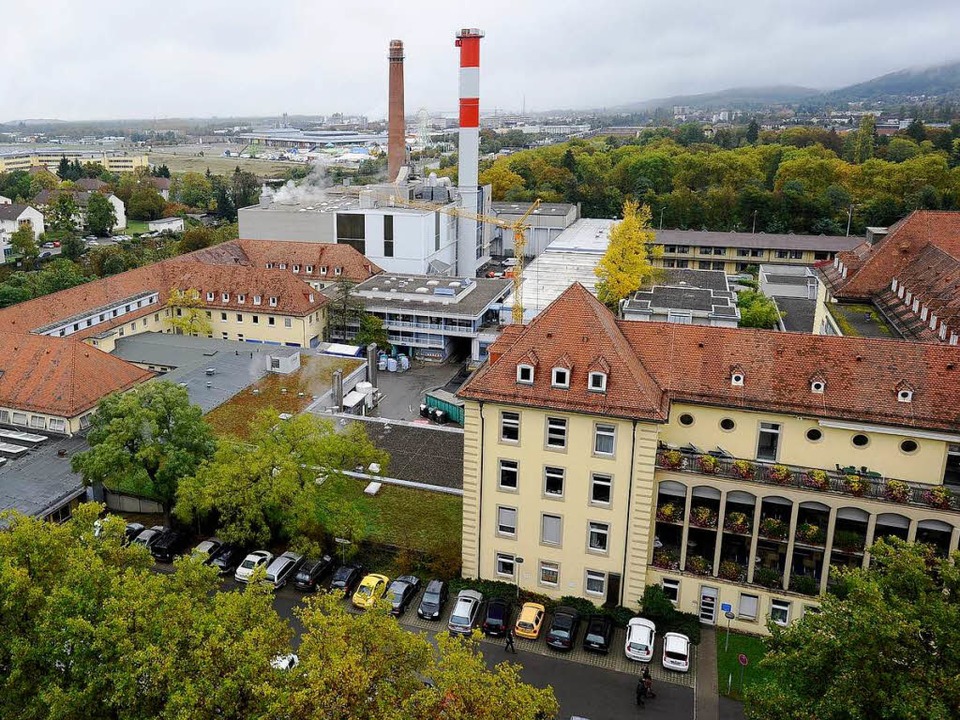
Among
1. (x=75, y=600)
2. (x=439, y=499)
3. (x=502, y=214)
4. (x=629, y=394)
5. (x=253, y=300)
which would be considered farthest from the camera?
(x=502, y=214)

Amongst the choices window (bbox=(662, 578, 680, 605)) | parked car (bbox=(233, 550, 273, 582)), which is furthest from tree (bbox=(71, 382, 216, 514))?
window (bbox=(662, 578, 680, 605))

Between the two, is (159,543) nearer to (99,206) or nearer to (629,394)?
(629,394)

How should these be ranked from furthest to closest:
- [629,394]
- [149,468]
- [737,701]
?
[149,468] → [629,394] → [737,701]

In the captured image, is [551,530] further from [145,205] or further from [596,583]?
[145,205]

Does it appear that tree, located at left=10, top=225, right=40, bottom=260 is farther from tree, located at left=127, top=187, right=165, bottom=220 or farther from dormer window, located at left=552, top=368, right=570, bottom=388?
dormer window, located at left=552, top=368, right=570, bottom=388

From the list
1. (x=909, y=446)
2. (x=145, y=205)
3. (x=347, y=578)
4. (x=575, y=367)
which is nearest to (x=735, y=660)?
(x=909, y=446)

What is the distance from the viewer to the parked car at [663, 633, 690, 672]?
25797mm

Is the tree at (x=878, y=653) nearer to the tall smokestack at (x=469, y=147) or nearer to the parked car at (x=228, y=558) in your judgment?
the parked car at (x=228, y=558)

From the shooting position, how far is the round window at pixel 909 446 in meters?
25.9

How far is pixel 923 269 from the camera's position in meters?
39.6

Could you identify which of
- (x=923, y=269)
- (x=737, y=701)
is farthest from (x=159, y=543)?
(x=923, y=269)

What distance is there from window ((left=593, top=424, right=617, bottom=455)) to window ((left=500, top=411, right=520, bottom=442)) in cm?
280

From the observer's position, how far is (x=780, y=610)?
1068 inches

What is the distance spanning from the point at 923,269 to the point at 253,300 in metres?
45.6
